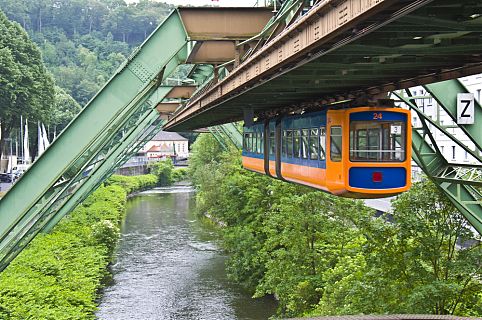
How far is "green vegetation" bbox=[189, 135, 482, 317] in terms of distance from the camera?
500 inches

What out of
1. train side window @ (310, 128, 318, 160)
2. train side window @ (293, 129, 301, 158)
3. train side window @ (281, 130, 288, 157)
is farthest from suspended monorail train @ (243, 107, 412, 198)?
train side window @ (281, 130, 288, 157)

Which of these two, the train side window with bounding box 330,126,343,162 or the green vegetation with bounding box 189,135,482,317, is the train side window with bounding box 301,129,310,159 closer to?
the train side window with bounding box 330,126,343,162

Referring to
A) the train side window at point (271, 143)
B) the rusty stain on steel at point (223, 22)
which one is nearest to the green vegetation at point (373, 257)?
the train side window at point (271, 143)

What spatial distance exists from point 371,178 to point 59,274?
39.7 ft

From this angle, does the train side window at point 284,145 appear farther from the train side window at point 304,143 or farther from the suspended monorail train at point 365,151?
the suspended monorail train at point 365,151

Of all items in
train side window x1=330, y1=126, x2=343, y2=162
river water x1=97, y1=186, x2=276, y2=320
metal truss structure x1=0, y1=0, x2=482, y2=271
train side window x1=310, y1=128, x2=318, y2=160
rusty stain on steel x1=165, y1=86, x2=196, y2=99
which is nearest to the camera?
metal truss structure x1=0, y1=0, x2=482, y2=271

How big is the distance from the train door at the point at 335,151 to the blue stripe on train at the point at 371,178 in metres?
0.19

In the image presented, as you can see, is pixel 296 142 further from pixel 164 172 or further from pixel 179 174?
pixel 179 174

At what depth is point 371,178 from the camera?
11078 millimetres

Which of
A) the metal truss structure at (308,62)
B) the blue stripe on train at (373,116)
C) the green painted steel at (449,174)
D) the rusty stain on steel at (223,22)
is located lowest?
the green painted steel at (449,174)

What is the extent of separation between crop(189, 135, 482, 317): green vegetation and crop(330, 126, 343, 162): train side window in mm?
2329

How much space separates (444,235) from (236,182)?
17.4 metres

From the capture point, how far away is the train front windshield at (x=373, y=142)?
439 inches

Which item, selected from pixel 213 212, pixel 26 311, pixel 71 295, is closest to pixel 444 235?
pixel 26 311
